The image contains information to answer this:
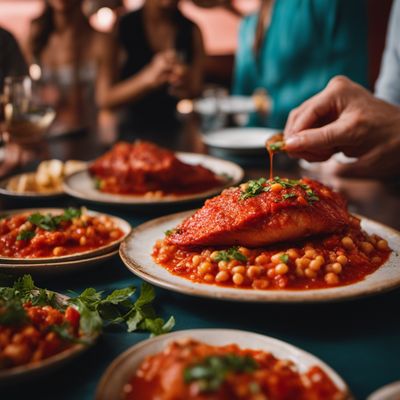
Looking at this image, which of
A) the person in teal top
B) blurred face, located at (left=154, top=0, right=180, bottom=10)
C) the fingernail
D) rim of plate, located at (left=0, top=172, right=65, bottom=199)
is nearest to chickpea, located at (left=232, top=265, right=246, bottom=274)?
the fingernail

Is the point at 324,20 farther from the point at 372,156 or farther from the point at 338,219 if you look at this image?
the point at 338,219

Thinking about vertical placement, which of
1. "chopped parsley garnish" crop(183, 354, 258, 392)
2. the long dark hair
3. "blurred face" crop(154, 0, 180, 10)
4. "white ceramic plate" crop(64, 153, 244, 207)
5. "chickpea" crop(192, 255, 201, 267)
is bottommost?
"white ceramic plate" crop(64, 153, 244, 207)

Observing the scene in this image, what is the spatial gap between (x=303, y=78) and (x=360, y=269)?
5.60 m

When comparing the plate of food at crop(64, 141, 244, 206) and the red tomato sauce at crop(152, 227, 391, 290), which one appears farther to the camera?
the plate of food at crop(64, 141, 244, 206)

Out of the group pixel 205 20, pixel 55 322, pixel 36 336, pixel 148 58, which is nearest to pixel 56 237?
pixel 55 322

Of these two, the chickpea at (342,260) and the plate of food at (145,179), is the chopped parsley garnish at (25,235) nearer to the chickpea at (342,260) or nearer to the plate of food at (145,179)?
the plate of food at (145,179)

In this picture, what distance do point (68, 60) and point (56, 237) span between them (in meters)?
5.45

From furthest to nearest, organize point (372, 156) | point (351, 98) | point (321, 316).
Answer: point (372, 156)
point (351, 98)
point (321, 316)

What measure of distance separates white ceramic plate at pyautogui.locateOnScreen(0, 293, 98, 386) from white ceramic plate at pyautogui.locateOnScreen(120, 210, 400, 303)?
49 cm

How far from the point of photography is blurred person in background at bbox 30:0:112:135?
5.45 m

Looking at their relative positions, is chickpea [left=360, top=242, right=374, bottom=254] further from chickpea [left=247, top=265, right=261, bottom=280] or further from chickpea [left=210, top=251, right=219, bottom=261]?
chickpea [left=210, top=251, right=219, bottom=261]

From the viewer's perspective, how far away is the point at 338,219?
90.0 inches

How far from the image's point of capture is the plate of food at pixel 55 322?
1.49m

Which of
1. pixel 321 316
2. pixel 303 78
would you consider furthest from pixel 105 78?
pixel 321 316
